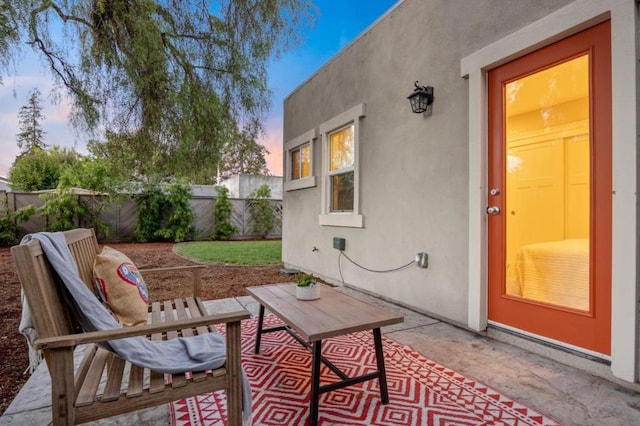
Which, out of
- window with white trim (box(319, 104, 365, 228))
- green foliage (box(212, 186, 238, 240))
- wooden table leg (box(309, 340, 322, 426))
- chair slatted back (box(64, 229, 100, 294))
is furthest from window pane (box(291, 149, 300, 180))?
green foliage (box(212, 186, 238, 240))

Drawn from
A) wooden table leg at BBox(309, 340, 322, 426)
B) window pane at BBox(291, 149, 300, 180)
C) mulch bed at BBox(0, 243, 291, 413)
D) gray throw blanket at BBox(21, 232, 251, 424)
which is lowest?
mulch bed at BBox(0, 243, 291, 413)

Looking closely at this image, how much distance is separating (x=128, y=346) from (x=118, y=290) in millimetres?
593

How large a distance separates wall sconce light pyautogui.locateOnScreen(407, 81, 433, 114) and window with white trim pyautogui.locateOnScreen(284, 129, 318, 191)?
230 cm

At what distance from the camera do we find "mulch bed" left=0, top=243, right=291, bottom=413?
7.12ft

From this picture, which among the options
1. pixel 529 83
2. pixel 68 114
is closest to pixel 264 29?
pixel 68 114

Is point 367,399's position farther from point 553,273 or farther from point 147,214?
point 147,214

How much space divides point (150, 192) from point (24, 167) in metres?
11.9

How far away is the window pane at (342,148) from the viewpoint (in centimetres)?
469

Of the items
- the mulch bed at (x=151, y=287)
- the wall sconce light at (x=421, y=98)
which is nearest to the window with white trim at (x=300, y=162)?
the mulch bed at (x=151, y=287)

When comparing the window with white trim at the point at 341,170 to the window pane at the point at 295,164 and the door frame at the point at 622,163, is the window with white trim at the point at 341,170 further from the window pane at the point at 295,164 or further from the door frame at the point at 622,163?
the door frame at the point at 622,163

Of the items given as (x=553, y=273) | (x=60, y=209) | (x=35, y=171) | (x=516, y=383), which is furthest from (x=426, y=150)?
(x=35, y=171)

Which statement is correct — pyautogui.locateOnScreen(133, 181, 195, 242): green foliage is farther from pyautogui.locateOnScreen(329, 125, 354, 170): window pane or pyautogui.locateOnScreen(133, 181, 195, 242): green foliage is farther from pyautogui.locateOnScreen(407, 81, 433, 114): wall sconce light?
pyautogui.locateOnScreen(407, 81, 433, 114): wall sconce light

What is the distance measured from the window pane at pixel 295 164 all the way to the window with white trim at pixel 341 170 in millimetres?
1120

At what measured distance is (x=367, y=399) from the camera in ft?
5.99
